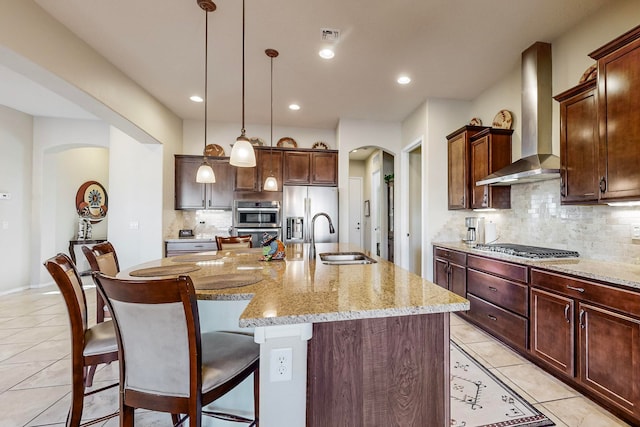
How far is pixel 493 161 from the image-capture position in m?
3.35

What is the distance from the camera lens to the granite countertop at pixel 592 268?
1.71 meters

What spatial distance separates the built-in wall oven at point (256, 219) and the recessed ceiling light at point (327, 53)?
242 cm

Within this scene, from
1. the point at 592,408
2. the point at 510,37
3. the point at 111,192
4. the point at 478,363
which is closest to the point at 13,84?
the point at 111,192

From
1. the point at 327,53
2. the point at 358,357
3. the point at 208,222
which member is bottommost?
the point at 358,357

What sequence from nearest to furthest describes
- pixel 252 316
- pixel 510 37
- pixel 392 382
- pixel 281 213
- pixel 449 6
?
pixel 252 316
pixel 392 382
pixel 449 6
pixel 510 37
pixel 281 213

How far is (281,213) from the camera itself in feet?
15.5

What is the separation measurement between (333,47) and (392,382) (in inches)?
115

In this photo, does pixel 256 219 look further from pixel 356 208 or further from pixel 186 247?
pixel 356 208

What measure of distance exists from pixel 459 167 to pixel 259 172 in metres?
3.14

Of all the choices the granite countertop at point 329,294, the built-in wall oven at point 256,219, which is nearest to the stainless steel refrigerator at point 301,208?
the built-in wall oven at point 256,219

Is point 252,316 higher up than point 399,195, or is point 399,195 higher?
point 399,195

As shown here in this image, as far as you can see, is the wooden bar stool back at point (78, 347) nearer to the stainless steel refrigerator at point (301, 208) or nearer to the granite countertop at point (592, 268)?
the granite countertop at point (592, 268)

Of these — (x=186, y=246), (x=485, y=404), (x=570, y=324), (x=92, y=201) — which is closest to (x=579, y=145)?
(x=570, y=324)

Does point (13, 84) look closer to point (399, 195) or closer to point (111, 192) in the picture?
point (111, 192)
